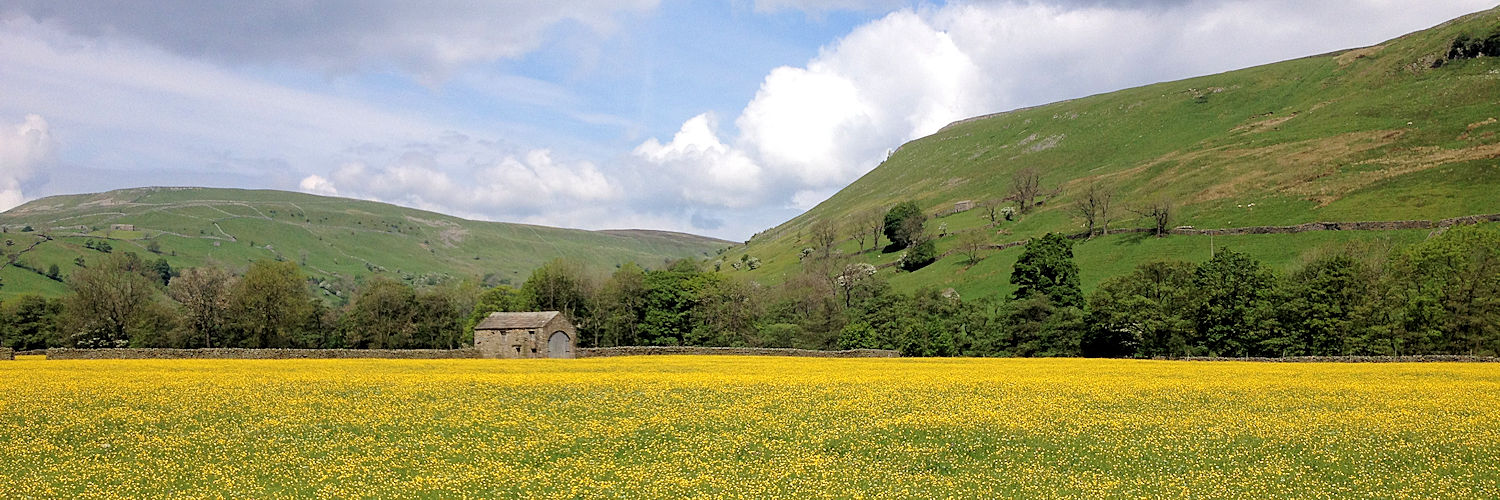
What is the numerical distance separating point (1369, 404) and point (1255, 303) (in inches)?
1558

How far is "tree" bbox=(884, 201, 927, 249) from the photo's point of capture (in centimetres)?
14538

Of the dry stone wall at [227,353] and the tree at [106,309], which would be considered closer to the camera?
the dry stone wall at [227,353]

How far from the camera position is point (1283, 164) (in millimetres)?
127312

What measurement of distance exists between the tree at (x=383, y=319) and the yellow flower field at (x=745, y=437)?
58439 millimetres

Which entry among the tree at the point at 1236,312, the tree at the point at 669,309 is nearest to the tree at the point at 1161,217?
the tree at the point at 1236,312

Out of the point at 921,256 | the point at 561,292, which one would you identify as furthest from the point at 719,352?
the point at 921,256

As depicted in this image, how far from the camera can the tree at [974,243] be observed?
12175cm

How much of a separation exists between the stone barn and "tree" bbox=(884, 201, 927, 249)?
294 ft

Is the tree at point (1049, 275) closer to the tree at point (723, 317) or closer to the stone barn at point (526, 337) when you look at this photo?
the tree at point (723, 317)

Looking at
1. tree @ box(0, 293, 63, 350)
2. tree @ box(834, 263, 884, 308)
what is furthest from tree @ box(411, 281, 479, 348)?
tree @ box(834, 263, 884, 308)

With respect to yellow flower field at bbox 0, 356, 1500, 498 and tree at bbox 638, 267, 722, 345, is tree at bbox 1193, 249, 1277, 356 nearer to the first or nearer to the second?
yellow flower field at bbox 0, 356, 1500, 498

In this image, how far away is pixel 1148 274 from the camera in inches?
2808

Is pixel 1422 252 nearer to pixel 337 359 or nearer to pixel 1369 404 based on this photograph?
pixel 1369 404

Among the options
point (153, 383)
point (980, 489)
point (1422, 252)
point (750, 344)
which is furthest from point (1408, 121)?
point (153, 383)
